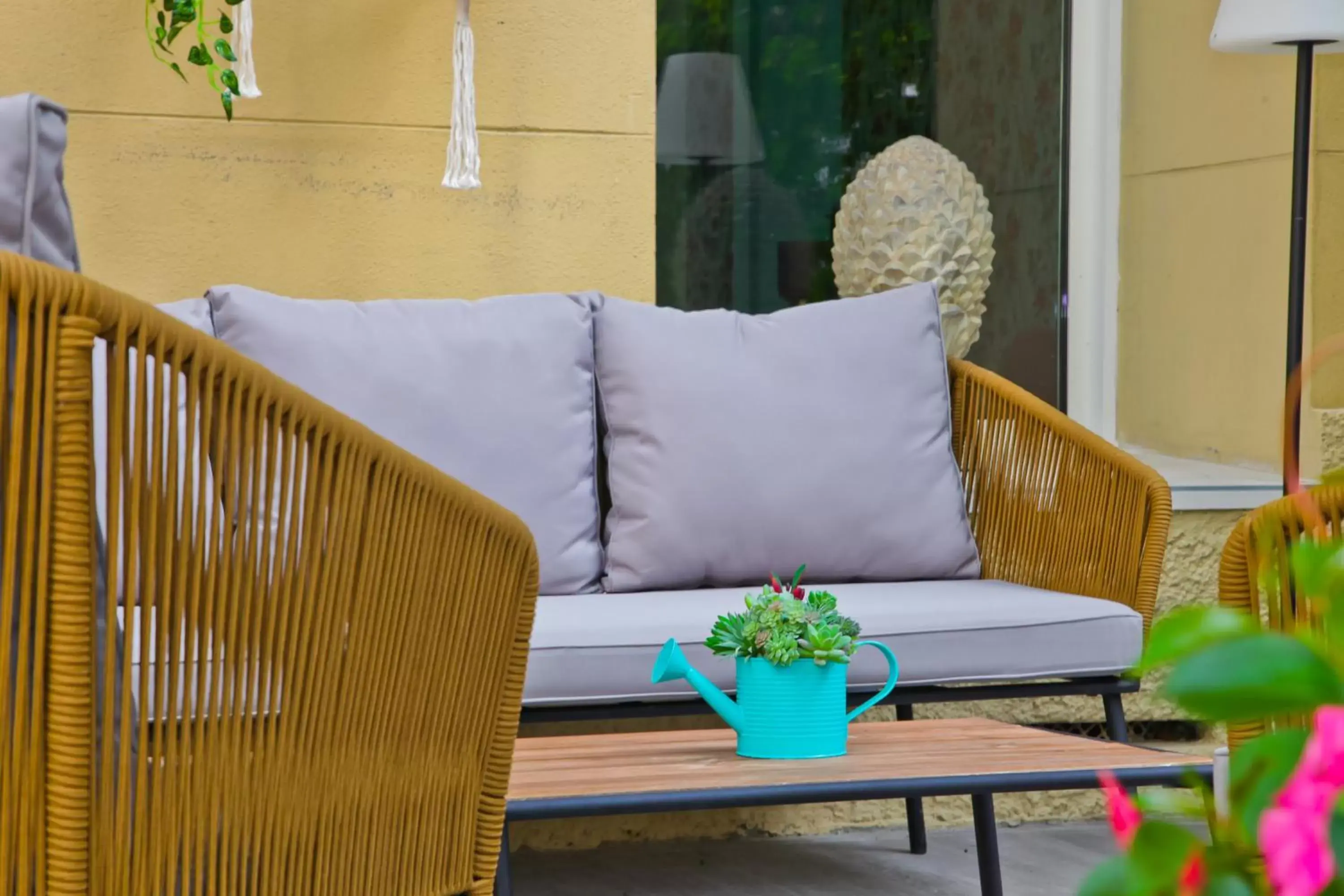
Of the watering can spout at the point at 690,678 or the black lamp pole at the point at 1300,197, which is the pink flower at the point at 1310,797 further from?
the black lamp pole at the point at 1300,197

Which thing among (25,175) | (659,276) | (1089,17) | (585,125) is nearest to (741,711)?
(25,175)

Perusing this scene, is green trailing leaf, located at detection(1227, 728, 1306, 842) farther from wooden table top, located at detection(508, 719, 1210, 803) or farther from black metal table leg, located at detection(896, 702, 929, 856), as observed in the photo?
black metal table leg, located at detection(896, 702, 929, 856)

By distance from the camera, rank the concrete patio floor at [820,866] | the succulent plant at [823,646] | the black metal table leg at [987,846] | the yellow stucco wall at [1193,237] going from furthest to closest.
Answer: the yellow stucco wall at [1193,237]
the concrete patio floor at [820,866]
the black metal table leg at [987,846]
the succulent plant at [823,646]

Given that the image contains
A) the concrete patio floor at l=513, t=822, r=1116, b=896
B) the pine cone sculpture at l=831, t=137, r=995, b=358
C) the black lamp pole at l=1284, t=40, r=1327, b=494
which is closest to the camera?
the concrete patio floor at l=513, t=822, r=1116, b=896

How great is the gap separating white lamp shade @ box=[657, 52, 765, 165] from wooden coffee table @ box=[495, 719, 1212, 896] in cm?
163

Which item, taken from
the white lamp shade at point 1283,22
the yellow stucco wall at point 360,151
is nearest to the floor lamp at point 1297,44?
the white lamp shade at point 1283,22

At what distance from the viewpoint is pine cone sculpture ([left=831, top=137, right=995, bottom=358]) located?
3.31 meters

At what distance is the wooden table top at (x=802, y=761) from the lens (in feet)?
5.47

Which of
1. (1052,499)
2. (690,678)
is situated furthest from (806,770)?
(1052,499)

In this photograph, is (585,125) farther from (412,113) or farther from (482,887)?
(482,887)

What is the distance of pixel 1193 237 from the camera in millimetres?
3664

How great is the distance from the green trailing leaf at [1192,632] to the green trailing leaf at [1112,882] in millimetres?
27

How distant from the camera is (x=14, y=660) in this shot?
946mm

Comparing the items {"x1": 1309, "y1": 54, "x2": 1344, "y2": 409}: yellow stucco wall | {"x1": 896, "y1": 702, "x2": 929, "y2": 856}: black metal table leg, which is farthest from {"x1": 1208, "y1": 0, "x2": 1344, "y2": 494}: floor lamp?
{"x1": 896, "y1": 702, "x2": 929, "y2": 856}: black metal table leg
